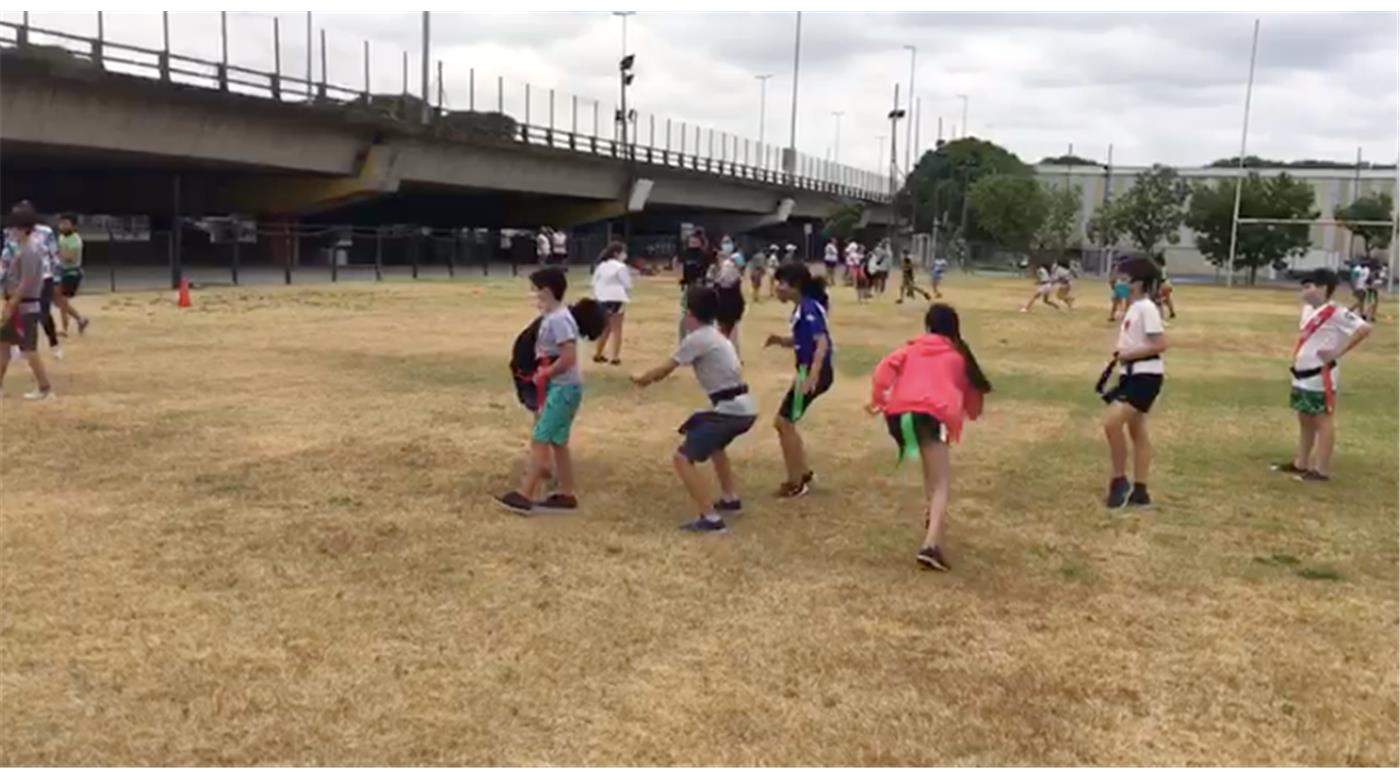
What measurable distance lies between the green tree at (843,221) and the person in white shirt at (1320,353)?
76113mm

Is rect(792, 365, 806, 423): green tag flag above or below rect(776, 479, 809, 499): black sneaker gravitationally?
above

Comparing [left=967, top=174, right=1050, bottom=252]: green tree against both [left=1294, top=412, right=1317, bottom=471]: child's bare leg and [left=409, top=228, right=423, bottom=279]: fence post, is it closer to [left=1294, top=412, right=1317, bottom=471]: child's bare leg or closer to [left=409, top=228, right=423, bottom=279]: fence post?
[left=409, top=228, right=423, bottom=279]: fence post

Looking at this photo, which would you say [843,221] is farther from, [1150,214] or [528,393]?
[528,393]

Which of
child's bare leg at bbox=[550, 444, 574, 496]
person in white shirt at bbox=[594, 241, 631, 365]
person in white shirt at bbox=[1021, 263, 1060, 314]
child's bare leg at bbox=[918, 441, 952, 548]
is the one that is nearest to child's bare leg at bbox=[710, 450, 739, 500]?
child's bare leg at bbox=[550, 444, 574, 496]

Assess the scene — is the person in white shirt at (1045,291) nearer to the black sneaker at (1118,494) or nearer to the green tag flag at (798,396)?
the black sneaker at (1118,494)

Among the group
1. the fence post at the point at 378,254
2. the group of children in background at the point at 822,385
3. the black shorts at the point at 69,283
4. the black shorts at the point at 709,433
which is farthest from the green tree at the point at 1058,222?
the black shorts at the point at 709,433

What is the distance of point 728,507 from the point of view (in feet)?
25.3

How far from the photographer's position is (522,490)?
7.65 m

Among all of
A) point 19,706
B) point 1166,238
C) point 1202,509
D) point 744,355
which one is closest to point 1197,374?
point 744,355

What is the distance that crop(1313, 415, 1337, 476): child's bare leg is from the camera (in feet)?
30.1

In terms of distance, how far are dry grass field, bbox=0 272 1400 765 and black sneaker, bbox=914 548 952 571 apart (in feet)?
0.30

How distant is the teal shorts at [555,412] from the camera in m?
7.34

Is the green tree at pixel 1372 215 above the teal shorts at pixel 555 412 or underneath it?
above

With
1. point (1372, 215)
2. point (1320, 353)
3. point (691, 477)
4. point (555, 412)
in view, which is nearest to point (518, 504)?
point (555, 412)
